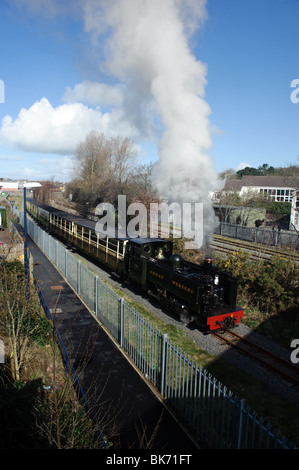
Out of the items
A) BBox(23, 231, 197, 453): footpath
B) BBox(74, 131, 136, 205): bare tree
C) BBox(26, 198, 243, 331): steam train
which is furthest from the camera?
BBox(74, 131, 136, 205): bare tree

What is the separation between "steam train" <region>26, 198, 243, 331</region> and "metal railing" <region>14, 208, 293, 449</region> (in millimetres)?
1342

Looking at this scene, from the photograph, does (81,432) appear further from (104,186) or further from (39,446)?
(104,186)

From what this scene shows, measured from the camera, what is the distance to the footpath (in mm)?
4852

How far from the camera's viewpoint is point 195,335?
30.1 ft

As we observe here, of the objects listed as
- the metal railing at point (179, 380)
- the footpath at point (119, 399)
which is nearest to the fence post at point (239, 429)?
the metal railing at point (179, 380)

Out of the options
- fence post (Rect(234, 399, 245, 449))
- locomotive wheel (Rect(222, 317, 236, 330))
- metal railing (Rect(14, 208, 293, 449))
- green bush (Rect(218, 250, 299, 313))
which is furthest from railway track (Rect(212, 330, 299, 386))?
fence post (Rect(234, 399, 245, 449))

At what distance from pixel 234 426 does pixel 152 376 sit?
2593mm

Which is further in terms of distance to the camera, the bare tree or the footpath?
the bare tree

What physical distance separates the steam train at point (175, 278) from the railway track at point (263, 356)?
44 centimetres

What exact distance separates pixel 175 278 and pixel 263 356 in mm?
3277

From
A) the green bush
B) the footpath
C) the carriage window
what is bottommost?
the footpath

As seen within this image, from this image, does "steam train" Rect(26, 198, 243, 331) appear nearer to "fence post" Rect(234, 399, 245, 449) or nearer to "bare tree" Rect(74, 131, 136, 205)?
"fence post" Rect(234, 399, 245, 449)
